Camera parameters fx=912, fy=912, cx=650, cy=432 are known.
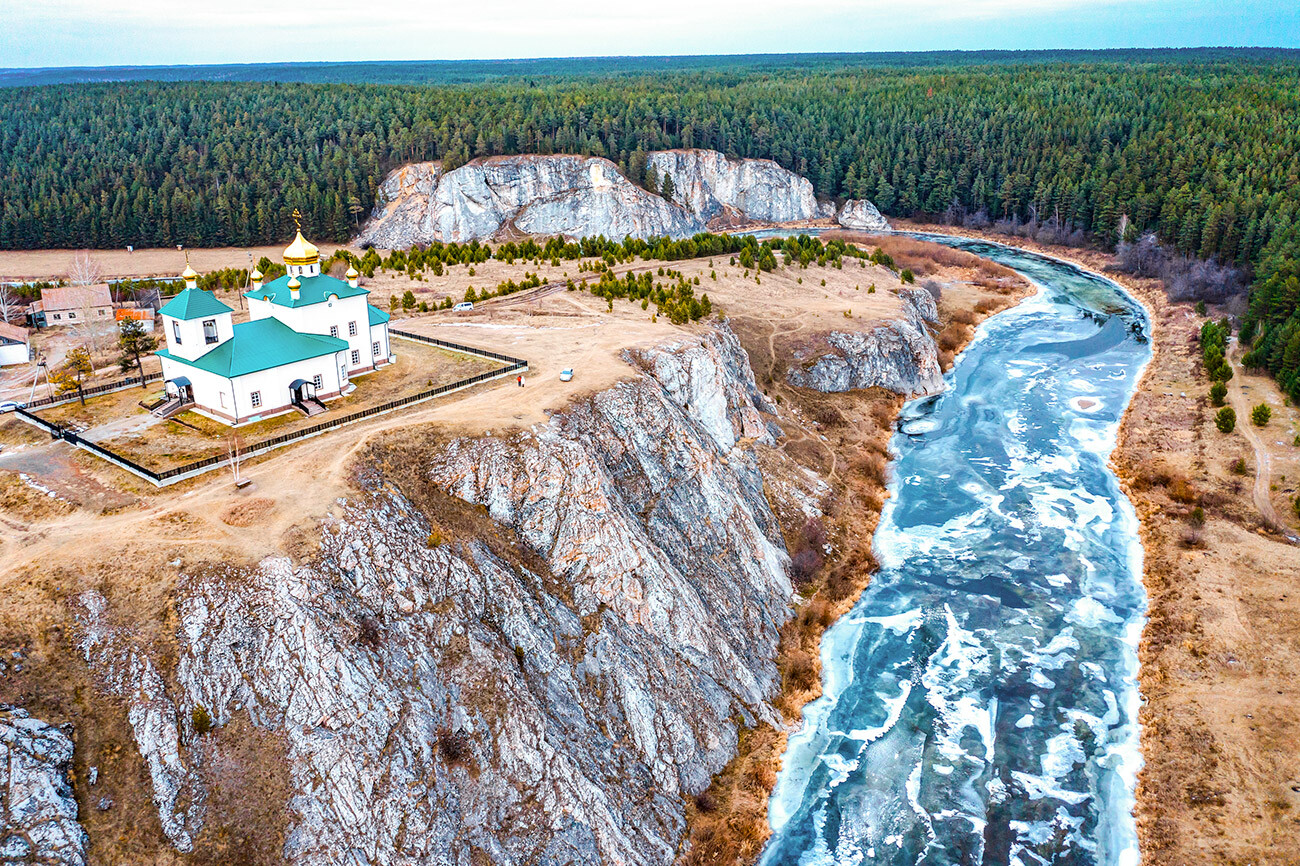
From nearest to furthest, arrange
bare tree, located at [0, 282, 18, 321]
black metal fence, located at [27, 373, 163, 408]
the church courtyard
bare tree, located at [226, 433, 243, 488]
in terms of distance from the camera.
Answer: bare tree, located at [226, 433, 243, 488] < the church courtyard < black metal fence, located at [27, 373, 163, 408] < bare tree, located at [0, 282, 18, 321]

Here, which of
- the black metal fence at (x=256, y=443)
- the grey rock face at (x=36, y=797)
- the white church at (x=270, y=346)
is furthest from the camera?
the white church at (x=270, y=346)

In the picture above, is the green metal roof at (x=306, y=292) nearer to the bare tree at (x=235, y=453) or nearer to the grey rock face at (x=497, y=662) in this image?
the bare tree at (x=235, y=453)

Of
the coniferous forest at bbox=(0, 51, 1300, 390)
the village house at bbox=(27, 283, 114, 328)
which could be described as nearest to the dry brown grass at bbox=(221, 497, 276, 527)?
the village house at bbox=(27, 283, 114, 328)

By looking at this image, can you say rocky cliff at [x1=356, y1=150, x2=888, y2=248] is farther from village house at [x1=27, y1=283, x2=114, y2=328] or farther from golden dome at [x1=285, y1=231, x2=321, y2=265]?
golden dome at [x1=285, y1=231, x2=321, y2=265]

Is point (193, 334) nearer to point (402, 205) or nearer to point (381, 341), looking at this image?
point (381, 341)

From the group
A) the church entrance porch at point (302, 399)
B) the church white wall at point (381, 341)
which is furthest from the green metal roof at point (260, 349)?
the church white wall at point (381, 341)

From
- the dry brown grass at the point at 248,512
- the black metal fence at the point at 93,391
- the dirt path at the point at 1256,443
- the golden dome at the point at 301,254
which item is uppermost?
the golden dome at the point at 301,254
